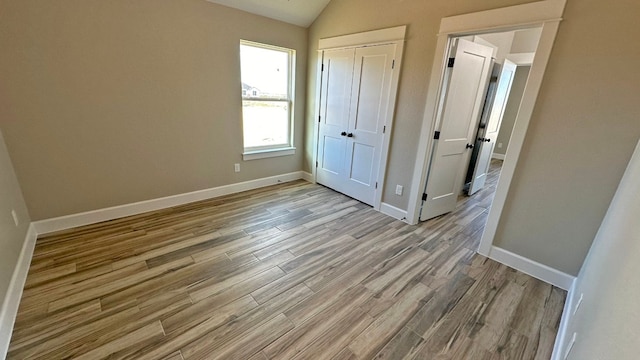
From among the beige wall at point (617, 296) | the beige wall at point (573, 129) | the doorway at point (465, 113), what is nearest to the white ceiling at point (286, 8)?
the beige wall at point (573, 129)

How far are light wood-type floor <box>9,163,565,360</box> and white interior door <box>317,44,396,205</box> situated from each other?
3.02 ft

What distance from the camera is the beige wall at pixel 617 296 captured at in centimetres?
78

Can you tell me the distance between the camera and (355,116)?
3.50m

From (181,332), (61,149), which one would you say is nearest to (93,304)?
(181,332)

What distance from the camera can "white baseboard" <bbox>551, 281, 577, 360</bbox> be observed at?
59.0 inches

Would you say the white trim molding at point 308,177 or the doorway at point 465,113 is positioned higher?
the doorway at point 465,113

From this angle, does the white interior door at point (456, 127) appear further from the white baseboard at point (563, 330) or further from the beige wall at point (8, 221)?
the beige wall at point (8, 221)

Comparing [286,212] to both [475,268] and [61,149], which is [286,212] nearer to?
[475,268]

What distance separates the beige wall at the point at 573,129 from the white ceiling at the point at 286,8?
1.40 metres

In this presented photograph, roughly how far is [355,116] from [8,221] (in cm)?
338

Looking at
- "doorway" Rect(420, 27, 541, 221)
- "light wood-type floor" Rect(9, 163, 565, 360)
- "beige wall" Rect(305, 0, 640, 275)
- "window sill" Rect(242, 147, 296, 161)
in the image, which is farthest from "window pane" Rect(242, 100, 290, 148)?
"doorway" Rect(420, 27, 541, 221)

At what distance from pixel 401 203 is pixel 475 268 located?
1074 mm

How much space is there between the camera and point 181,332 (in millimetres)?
1581

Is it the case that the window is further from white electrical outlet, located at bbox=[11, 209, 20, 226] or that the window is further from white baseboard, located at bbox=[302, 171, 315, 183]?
white electrical outlet, located at bbox=[11, 209, 20, 226]
